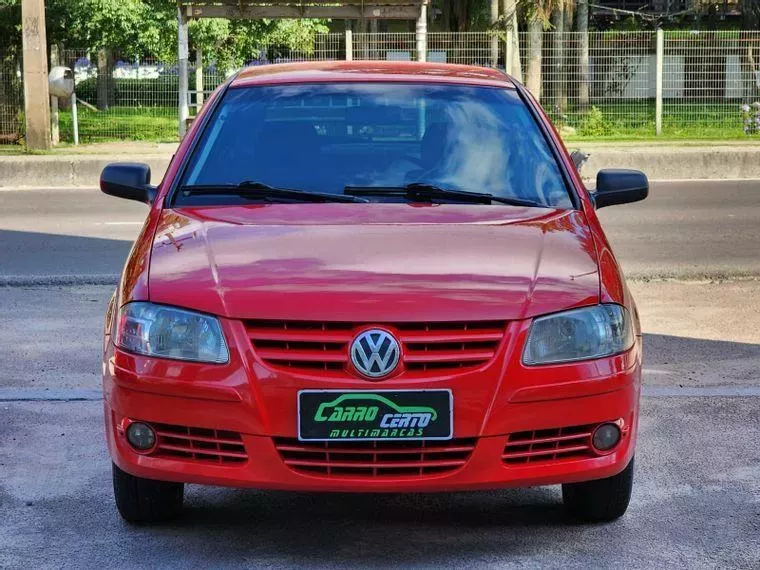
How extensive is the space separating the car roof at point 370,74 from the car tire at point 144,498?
188 centimetres

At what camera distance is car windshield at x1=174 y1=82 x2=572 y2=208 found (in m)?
5.09

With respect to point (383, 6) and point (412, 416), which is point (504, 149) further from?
point (383, 6)

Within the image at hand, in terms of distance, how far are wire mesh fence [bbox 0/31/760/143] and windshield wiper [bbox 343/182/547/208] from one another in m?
16.0

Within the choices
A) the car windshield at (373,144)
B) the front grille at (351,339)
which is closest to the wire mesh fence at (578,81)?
the car windshield at (373,144)

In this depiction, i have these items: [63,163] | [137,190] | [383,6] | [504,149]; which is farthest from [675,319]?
[383,6]

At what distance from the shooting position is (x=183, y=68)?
806 inches

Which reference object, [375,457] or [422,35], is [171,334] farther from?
[422,35]

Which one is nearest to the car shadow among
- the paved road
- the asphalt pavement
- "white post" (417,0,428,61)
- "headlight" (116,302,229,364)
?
the paved road

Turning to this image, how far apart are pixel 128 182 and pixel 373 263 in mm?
1611

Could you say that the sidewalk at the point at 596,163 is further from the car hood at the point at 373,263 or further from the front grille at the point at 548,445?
the front grille at the point at 548,445

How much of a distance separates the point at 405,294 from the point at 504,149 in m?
1.43

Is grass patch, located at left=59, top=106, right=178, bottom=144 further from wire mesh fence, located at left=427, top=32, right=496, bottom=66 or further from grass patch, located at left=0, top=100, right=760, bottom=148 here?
wire mesh fence, located at left=427, top=32, right=496, bottom=66

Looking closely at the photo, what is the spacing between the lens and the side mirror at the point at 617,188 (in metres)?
5.39

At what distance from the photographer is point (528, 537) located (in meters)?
4.46
